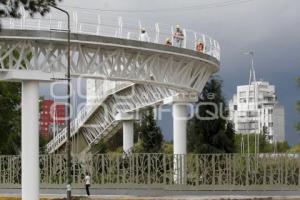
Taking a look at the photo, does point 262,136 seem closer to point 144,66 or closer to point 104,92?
point 104,92

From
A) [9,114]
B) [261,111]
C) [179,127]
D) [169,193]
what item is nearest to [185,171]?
[169,193]

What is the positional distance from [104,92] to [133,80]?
1991 cm

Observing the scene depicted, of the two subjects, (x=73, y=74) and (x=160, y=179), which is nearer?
(x=73, y=74)

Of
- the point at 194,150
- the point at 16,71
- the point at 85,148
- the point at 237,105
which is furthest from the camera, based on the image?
the point at 237,105

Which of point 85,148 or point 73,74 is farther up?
point 73,74

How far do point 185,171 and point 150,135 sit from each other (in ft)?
59.2

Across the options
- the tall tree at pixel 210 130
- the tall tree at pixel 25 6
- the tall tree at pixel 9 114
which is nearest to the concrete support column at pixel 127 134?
the tall tree at pixel 210 130

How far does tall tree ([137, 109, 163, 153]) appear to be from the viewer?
186 feet

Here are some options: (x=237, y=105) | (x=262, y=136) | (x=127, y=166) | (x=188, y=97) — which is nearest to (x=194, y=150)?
(x=188, y=97)

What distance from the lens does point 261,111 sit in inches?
5157

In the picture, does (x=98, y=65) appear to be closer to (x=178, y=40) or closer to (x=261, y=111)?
(x=178, y=40)

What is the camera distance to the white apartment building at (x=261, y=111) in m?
129

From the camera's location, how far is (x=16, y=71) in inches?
1248

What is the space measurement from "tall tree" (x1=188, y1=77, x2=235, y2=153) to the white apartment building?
68.2 metres
